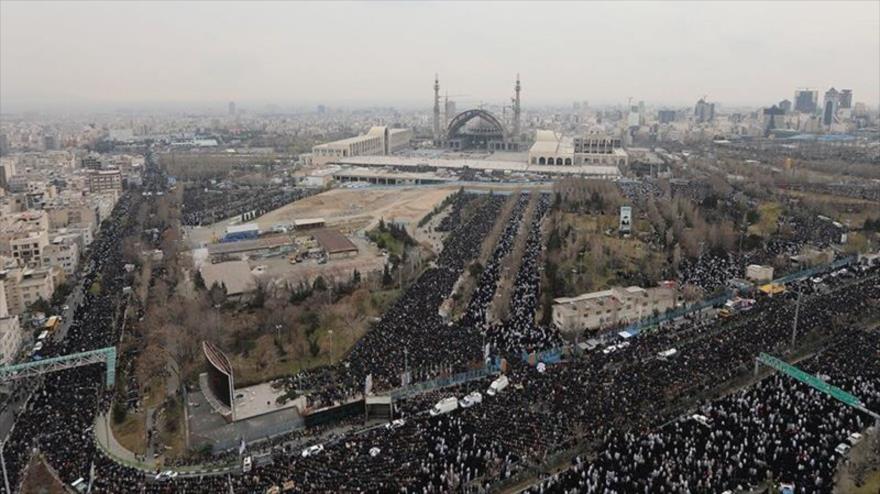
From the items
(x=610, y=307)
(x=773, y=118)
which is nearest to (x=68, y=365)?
(x=610, y=307)

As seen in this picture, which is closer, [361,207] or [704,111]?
[361,207]

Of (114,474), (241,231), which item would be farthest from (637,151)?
(114,474)

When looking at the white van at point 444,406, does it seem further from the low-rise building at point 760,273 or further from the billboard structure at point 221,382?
the low-rise building at point 760,273

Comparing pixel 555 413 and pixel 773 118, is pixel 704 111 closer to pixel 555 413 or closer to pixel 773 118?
pixel 773 118

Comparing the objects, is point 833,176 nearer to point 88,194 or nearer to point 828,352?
point 828,352

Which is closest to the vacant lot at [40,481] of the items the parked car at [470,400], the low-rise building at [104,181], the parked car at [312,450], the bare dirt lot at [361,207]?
the parked car at [312,450]

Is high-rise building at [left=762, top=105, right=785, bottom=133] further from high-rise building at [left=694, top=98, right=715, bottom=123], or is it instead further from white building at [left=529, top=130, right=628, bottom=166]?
white building at [left=529, top=130, right=628, bottom=166]
